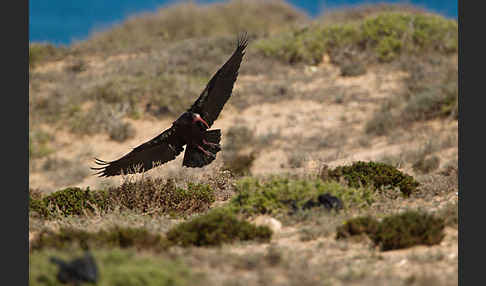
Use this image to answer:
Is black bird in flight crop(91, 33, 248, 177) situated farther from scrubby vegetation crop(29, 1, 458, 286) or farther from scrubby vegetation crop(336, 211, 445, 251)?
scrubby vegetation crop(336, 211, 445, 251)

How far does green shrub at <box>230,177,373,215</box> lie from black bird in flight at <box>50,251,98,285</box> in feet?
10.3

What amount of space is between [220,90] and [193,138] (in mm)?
792

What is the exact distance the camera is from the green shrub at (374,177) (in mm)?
8023

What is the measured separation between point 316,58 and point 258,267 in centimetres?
1931

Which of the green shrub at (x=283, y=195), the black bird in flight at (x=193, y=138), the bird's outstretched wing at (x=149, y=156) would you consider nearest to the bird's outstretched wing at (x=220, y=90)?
the black bird in flight at (x=193, y=138)

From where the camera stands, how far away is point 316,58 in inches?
902

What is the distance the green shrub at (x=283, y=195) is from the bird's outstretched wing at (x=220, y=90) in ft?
4.22

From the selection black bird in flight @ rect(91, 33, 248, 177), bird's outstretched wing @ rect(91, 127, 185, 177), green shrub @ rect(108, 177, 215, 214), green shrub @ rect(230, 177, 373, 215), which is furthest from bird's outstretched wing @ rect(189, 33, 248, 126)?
green shrub @ rect(230, 177, 373, 215)

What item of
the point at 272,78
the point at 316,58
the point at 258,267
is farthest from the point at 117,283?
the point at 316,58

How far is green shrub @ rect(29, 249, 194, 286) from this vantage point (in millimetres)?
3699

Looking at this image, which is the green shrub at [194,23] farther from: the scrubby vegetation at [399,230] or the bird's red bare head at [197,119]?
the scrubby vegetation at [399,230]

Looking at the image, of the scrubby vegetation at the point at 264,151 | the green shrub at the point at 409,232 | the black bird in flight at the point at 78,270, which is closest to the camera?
the black bird in flight at the point at 78,270

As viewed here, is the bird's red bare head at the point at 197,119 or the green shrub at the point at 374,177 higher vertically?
the bird's red bare head at the point at 197,119

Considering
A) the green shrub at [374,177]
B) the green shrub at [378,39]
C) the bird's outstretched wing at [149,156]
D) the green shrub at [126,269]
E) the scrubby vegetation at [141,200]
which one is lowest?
the green shrub at [126,269]
